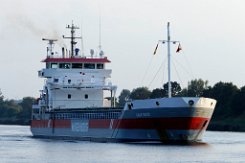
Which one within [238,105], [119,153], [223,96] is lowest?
[119,153]

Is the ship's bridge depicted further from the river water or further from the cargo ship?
the river water

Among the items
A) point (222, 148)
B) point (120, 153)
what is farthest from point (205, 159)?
Result: point (222, 148)

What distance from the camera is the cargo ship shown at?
64312 millimetres

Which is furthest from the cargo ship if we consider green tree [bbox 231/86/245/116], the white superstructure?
green tree [bbox 231/86/245/116]

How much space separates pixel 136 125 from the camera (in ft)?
219

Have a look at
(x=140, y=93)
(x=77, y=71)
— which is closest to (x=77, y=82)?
(x=77, y=71)

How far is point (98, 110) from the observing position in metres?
72.7

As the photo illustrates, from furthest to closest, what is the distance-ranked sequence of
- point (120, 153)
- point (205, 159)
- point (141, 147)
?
point (141, 147) → point (120, 153) → point (205, 159)

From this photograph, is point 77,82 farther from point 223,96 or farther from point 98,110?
point 223,96

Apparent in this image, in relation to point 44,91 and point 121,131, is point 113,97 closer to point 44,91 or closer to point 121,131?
point 44,91

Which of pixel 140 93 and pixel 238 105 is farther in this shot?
pixel 140 93

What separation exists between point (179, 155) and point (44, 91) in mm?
30078

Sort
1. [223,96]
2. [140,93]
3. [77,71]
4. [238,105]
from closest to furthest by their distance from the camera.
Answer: [77,71]
[238,105]
[223,96]
[140,93]

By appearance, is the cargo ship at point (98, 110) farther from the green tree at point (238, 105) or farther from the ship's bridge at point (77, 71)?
the green tree at point (238, 105)
